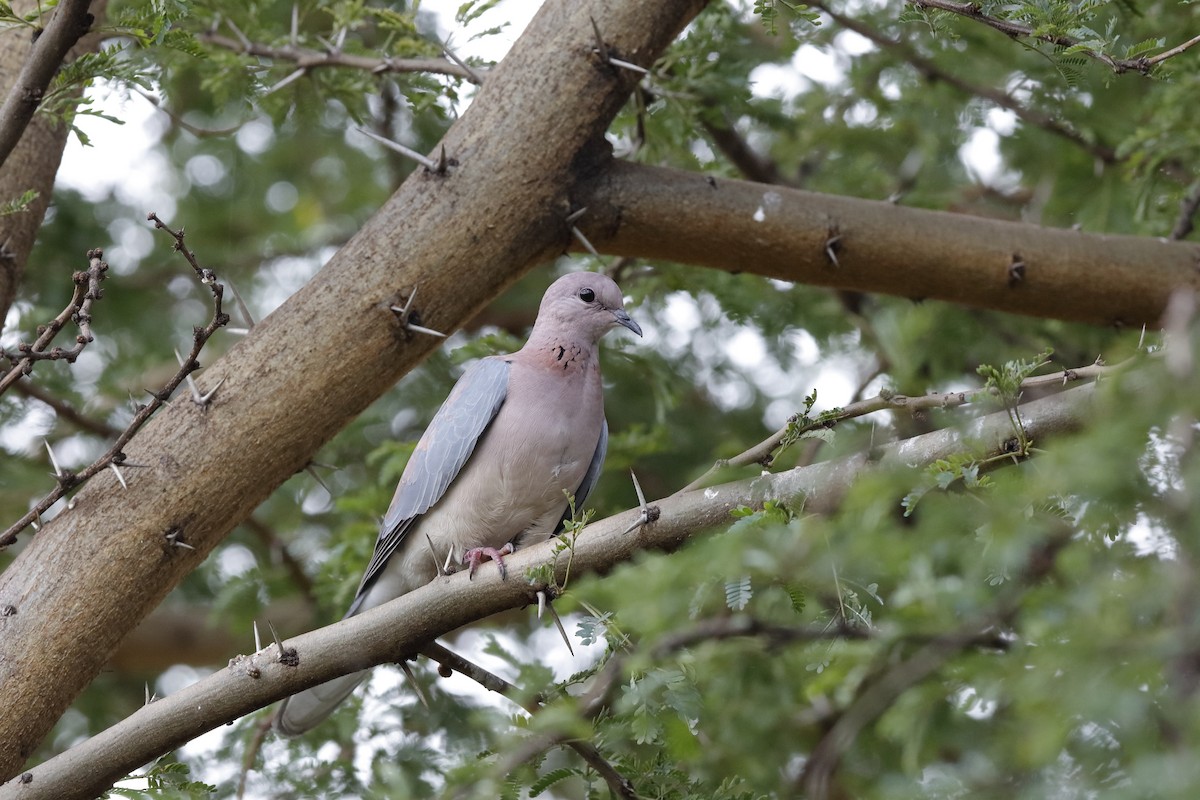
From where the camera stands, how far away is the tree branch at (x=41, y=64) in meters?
3.15

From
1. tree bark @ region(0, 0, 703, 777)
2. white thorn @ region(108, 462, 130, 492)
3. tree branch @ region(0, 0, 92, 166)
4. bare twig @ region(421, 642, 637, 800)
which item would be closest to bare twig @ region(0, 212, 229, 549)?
white thorn @ region(108, 462, 130, 492)

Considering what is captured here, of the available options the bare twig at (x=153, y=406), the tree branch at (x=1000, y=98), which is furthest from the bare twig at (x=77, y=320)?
the tree branch at (x=1000, y=98)

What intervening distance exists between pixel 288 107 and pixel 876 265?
2.84 m

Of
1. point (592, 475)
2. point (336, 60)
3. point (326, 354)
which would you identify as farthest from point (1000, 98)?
point (326, 354)

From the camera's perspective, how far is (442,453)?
420 cm

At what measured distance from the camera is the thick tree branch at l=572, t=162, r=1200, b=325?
4.02m

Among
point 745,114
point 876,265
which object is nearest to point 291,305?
point 876,265

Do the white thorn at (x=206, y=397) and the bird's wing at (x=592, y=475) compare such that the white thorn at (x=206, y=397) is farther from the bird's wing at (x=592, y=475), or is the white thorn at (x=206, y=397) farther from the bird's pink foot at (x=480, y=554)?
the bird's wing at (x=592, y=475)

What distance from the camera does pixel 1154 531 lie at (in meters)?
1.93

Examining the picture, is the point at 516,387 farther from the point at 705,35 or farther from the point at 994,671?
the point at 994,671

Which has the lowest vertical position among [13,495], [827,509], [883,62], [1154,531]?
[13,495]

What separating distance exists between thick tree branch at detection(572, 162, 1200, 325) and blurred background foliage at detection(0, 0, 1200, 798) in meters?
0.27

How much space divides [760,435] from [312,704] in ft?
10.8

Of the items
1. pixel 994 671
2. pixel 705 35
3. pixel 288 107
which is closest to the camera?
pixel 994 671
